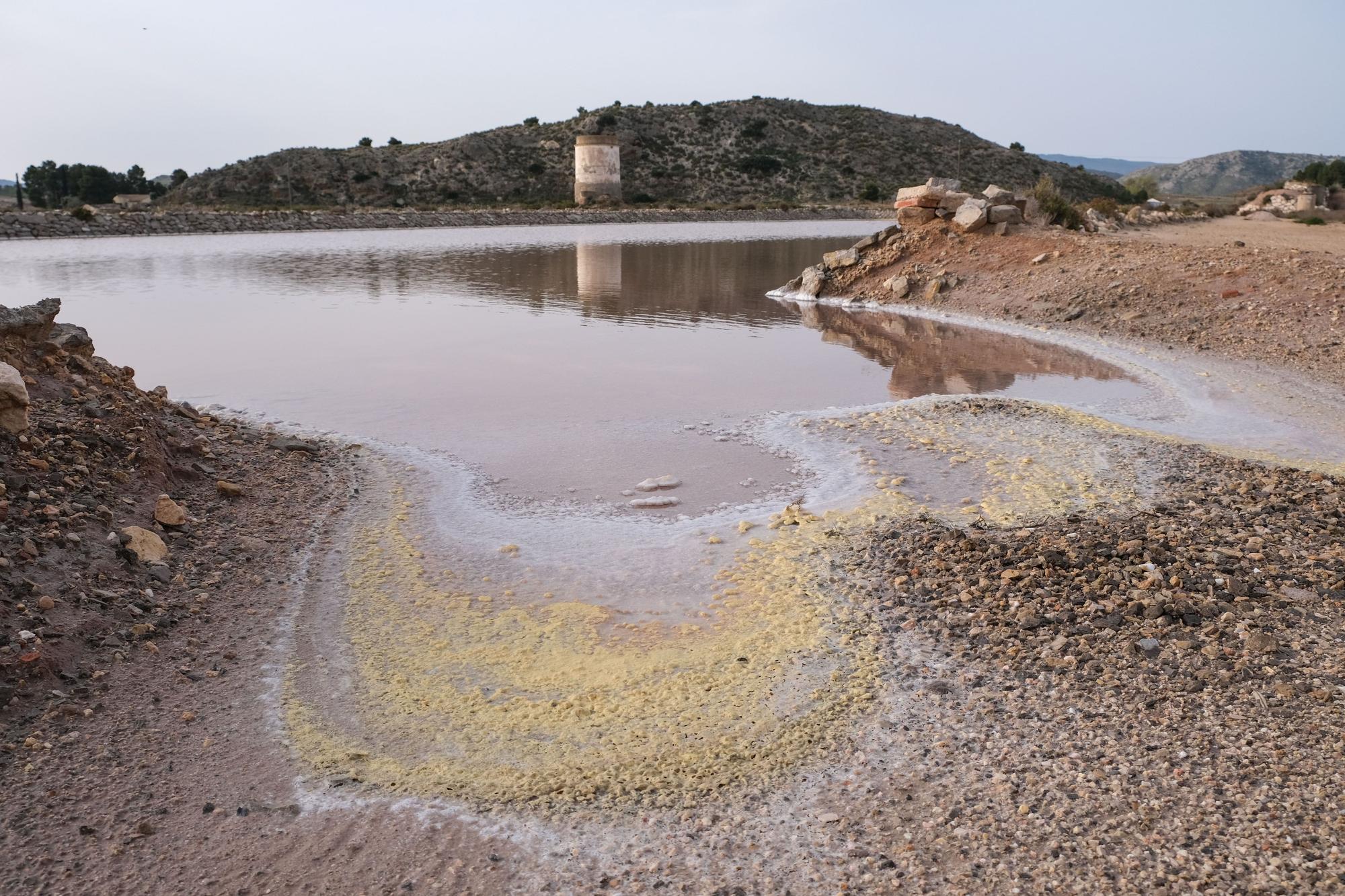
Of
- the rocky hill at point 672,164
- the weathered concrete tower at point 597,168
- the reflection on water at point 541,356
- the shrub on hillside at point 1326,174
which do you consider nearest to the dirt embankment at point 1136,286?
the reflection on water at point 541,356

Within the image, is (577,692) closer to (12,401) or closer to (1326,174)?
(12,401)

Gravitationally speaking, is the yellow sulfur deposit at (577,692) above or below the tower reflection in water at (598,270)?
below

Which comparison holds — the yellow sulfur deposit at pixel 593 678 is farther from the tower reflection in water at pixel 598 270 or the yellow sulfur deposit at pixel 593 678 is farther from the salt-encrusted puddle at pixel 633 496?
the tower reflection in water at pixel 598 270

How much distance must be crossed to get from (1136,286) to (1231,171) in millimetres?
134453

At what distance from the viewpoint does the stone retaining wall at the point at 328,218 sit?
37.5 meters

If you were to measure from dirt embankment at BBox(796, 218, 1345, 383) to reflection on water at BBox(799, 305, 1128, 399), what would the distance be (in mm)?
1130

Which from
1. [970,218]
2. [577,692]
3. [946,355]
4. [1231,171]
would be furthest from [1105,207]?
[1231,171]

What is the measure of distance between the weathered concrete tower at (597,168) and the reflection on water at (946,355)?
47151mm

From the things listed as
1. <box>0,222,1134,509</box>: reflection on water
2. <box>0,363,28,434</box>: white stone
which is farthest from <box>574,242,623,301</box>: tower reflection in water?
<box>0,363,28,434</box>: white stone

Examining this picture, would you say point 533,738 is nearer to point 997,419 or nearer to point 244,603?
point 244,603

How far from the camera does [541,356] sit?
12.9 meters

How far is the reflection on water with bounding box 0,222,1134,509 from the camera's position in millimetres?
8648

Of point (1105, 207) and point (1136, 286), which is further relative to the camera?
point (1105, 207)

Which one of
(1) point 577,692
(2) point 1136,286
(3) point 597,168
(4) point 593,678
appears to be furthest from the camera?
(3) point 597,168
